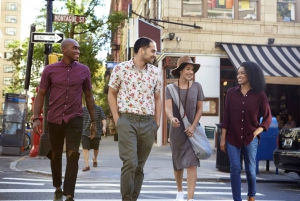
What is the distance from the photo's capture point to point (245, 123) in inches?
271

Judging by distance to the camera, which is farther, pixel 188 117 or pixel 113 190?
pixel 113 190

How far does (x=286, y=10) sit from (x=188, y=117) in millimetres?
17498

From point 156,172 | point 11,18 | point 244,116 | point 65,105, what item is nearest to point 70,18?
point 156,172

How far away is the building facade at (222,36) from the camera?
73.9ft

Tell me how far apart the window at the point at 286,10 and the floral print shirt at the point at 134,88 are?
59.2 feet

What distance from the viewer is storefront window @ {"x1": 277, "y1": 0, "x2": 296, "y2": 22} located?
23.2 meters

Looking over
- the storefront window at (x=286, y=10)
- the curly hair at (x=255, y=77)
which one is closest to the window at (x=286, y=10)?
the storefront window at (x=286, y=10)

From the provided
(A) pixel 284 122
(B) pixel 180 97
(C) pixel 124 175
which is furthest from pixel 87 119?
(A) pixel 284 122

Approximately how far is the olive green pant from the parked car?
414 centimetres

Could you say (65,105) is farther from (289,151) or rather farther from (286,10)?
(286,10)

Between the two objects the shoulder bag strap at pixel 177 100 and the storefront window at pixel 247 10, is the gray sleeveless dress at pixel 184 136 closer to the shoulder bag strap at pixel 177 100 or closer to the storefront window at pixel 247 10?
the shoulder bag strap at pixel 177 100

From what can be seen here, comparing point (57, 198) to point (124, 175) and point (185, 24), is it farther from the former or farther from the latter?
point (185, 24)

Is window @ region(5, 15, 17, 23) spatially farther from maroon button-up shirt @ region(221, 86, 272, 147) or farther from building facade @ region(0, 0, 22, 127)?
maroon button-up shirt @ region(221, 86, 272, 147)

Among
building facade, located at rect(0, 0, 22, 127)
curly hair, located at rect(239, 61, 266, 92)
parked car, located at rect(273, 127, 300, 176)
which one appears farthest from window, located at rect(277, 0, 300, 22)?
building facade, located at rect(0, 0, 22, 127)
